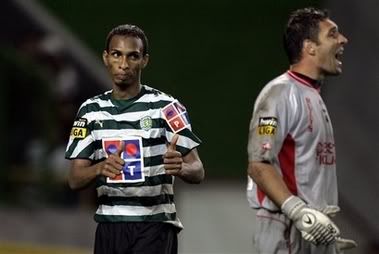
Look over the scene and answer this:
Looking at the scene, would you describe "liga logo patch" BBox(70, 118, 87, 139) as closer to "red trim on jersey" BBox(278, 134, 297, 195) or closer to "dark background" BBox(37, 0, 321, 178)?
"red trim on jersey" BBox(278, 134, 297, 195)

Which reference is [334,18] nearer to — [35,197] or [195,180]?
[35,197]

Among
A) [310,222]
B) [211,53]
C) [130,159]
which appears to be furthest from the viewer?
[211,53]

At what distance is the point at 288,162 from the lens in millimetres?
4582

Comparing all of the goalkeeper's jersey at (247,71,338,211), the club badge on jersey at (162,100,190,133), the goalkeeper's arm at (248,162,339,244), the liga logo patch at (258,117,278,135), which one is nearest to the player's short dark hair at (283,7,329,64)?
the goalkeeper's jersey at (247,71,338,211)

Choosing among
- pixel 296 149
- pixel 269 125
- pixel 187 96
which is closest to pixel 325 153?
pixel 296 149

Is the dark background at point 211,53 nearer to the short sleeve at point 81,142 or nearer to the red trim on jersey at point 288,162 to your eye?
the red trim on jersey at point 288,162

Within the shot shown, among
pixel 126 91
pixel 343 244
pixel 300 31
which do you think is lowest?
pixel 343 244

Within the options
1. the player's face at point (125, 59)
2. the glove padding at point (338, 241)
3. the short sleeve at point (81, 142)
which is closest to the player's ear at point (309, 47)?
the glove padding at point (338, 241)

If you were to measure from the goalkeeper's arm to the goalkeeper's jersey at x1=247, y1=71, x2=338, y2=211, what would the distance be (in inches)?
2.9

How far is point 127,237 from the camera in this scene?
4.30m

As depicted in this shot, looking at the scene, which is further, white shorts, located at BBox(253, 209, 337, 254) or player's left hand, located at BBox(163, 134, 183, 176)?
white shorts, located at BBox(253, 209, 337, 254)

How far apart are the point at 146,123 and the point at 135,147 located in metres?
0.10

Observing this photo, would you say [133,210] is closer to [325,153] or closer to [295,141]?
[295,141]

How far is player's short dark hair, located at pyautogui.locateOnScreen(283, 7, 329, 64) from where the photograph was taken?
4715 millimetres
